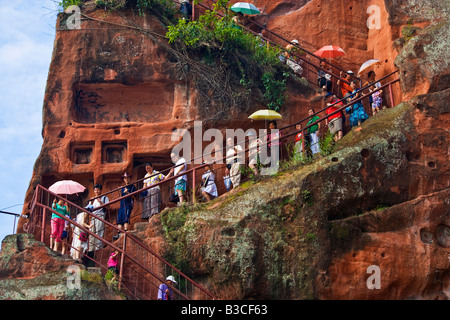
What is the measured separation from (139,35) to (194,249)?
6.91 m

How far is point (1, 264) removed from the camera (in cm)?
1475

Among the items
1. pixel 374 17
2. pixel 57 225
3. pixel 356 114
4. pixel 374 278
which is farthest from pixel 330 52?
pixel 57 225

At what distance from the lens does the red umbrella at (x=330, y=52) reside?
68.9 feet

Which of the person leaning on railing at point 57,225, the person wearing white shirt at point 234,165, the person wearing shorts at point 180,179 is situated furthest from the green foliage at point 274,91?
the person leaning on railing at point 57,225

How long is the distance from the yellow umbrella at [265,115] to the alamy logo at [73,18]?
17.6 ft

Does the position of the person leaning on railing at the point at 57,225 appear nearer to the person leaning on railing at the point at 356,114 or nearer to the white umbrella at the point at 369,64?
the person leaning on railing at the point at 356,114

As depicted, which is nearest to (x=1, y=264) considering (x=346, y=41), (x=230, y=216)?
(x=230, y=216)

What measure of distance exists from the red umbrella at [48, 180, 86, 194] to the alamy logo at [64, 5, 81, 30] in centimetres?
462

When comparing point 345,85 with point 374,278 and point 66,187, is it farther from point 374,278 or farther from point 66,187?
point 66,187

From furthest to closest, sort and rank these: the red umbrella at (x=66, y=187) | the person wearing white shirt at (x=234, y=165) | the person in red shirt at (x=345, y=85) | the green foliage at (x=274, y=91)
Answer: the person in red shirt at (x=345, y=85)
the green foliage at (x=274, y=91)
the red umbrella at (x=66, y=187)
the person wearing white shirt at (x=234, y=165)

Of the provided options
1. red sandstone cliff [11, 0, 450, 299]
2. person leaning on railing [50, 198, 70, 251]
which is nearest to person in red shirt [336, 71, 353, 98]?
red sandstone cliff [11, 0, 450, 299]

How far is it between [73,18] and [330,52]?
6795mm

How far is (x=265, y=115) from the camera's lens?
18406 millimetres

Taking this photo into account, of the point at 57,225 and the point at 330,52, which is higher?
the point at 330,52
